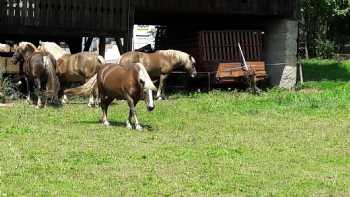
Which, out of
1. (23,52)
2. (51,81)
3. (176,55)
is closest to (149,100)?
(51,81)

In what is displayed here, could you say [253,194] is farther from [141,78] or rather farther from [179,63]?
[179,63]

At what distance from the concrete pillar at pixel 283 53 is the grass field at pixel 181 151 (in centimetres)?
686

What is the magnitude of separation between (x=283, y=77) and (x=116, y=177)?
56.2ft

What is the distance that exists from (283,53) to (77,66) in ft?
31.6

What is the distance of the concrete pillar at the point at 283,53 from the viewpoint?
25.6 meters

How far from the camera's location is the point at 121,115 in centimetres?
1599

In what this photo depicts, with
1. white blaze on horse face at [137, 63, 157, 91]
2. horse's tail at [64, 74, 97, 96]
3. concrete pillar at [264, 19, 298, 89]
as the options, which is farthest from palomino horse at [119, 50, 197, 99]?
white blaze on horse face at [137, 63, 157, 91]

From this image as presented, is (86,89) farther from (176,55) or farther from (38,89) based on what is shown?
(176,55)

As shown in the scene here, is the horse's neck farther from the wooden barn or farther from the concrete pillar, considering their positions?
the concrete pillar

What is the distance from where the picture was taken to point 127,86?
13.5m

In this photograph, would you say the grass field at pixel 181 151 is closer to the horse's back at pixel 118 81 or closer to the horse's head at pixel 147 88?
the horse's head at pixel 147 88

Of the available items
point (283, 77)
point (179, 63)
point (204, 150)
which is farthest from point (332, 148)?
point (283, 77)

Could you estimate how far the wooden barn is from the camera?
2091cm

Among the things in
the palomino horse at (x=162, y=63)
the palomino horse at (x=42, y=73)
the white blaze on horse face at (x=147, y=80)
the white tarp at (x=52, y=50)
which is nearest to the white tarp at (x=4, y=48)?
the white tarp at (x=52, y=50)
